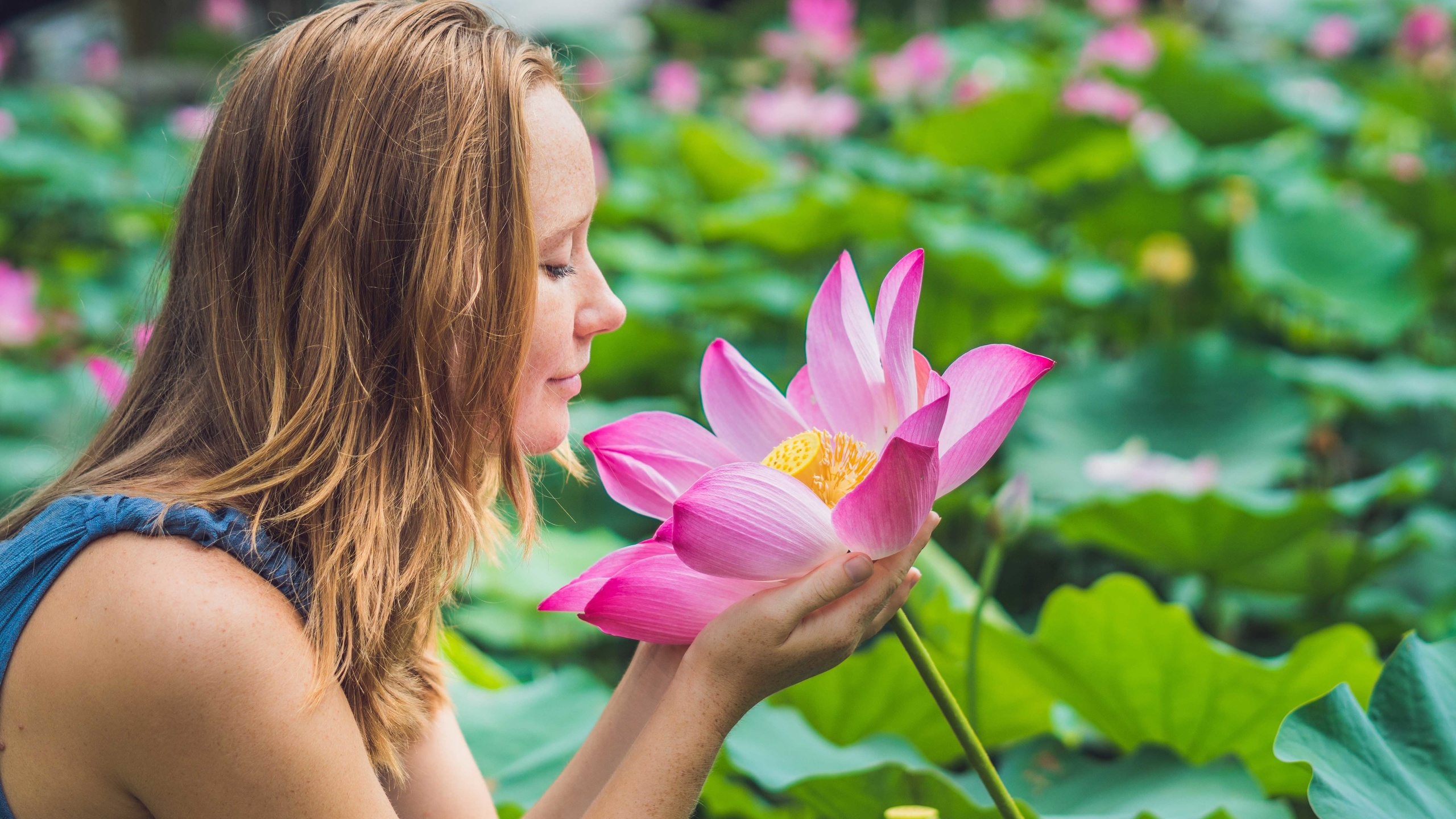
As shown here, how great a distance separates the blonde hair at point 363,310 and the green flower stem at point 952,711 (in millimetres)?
301

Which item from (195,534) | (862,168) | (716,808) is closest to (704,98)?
(862,168)

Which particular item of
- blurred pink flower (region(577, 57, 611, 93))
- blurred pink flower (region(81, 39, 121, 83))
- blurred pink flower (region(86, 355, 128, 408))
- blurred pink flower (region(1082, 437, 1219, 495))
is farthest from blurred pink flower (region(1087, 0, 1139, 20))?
blurred pink flower (region(81, 39, 121, 83))

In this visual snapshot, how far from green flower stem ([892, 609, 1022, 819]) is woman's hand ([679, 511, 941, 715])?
0.02m

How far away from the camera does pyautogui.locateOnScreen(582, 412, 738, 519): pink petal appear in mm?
703

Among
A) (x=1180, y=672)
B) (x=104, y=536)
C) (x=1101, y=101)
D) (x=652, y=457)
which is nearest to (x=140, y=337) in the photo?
(x=104, y=536)

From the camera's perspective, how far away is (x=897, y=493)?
22.8 inches

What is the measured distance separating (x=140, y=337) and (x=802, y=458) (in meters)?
0.67

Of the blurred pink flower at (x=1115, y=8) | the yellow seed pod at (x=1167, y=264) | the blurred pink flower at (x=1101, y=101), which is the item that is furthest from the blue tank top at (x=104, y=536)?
the blurred pink flower at (x=1115, y=8)

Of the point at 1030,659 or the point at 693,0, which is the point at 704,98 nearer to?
the point at 1030,659

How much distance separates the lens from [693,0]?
8.55 meters

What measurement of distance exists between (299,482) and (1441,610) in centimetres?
147

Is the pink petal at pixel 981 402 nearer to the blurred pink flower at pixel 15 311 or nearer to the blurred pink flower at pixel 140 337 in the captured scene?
the blurred pink flower at pixel 140 337

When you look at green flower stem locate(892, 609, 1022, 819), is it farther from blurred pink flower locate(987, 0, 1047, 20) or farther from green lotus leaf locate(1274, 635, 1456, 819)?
blurred pink flower locate(987, 0, 1047, 20)

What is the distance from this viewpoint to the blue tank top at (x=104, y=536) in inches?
27.5
